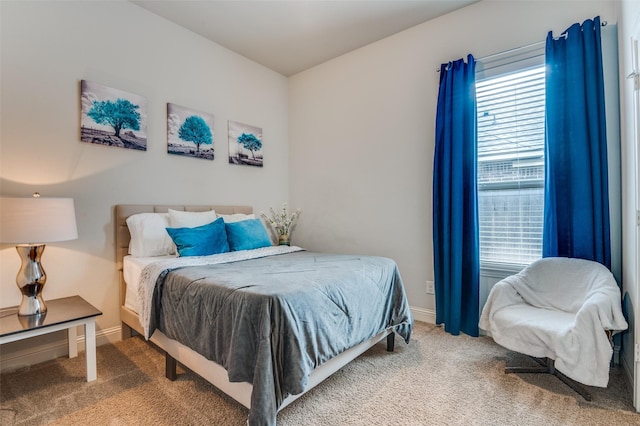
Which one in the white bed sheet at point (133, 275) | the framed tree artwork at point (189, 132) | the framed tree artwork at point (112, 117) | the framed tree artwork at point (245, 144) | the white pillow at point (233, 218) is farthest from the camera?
the framed tree artwork at point (245, 144)

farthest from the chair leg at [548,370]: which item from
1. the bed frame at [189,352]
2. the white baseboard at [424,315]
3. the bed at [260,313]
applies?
the white baseboard at [424,315]

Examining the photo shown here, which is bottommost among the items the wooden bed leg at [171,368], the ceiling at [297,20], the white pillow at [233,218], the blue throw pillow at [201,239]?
the wooden bed leg at [171,368]

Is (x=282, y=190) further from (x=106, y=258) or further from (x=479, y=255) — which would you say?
(x=479, y=255)

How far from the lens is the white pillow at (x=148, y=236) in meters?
2.69

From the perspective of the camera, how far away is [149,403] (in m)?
1.86

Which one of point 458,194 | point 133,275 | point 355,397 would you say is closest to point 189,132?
point 133,275

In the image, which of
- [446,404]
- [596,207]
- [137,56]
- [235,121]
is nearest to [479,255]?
[596,207]

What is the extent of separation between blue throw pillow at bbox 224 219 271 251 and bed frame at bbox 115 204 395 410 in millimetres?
517

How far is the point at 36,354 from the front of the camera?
2.35 metres

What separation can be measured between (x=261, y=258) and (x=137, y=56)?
7.04ft

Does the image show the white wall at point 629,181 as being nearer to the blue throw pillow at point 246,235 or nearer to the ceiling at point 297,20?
the ceiling at point 297,20

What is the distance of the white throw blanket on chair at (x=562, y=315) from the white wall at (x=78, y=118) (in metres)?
2.90

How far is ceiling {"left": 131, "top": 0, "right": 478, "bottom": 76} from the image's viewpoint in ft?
9.50

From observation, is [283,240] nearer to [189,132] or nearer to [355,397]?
[189,132]
